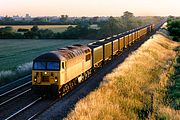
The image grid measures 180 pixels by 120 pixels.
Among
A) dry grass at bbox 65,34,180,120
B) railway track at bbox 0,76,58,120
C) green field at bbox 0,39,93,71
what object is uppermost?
dry grass at bbox 65,34,180,120

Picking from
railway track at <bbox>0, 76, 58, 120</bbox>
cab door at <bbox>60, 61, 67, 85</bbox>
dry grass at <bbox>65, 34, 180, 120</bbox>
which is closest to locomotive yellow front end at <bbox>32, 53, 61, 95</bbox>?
cab door at <bbox>60, 61, 67, 85</bbox>

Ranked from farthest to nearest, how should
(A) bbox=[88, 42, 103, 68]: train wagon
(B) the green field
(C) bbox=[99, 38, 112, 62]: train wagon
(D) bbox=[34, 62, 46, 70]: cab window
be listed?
(B) the green field < (C) bbox=[99, 38, 112, 62]: train wagon < (A) bbox=[88, 42, 103, 68]: train wagon < (D) bbox=[34, 62, 46, 70]: cab window

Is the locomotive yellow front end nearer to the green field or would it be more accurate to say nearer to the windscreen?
the windscreen

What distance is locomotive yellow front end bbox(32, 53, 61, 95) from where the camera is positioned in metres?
23.1

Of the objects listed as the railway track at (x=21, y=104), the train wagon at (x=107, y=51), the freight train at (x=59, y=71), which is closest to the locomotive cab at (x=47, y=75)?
the freight train at (x=59, y=71)

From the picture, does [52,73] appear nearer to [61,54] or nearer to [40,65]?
[40,65]

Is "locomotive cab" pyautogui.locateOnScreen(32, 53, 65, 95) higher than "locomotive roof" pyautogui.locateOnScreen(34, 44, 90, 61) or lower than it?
lower

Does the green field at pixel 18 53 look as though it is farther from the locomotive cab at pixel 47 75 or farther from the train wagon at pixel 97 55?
the locomotive cab at pixel 47 75

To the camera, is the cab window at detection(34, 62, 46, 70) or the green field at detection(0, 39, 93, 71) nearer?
the cab window at detection(34, 62, 46, 70)

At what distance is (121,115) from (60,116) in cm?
311

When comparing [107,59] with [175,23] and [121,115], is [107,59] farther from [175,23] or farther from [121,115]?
[175,23]

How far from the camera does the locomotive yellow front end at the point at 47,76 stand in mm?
23141

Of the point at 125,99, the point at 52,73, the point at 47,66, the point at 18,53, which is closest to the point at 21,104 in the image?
the point at 52,73

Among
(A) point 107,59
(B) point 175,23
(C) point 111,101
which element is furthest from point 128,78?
(B) point 175,23
